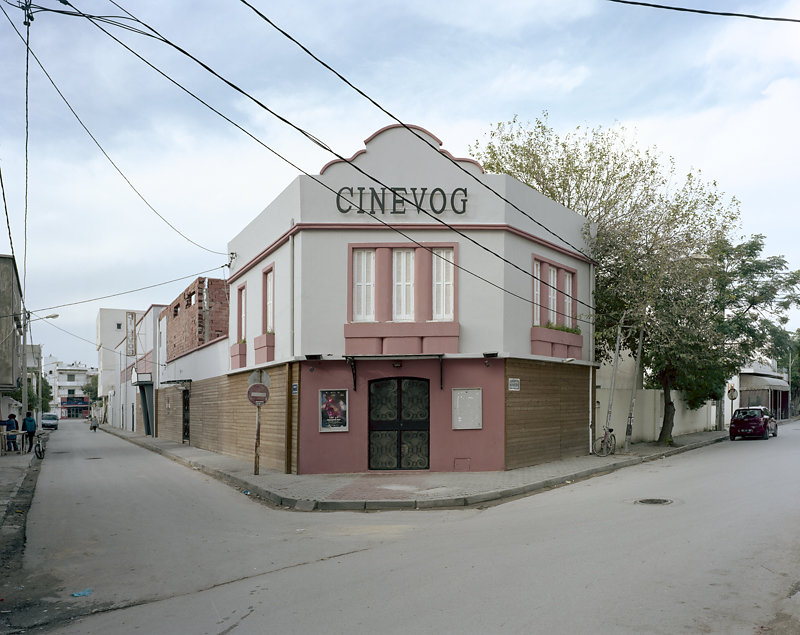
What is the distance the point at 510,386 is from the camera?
686 inches

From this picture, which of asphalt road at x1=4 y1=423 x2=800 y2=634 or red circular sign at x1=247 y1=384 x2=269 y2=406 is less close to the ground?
red circular sign at x1=247 y1=384 x2=269 y2=406

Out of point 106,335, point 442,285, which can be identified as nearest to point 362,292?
point 442,285

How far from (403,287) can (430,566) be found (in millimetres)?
10099

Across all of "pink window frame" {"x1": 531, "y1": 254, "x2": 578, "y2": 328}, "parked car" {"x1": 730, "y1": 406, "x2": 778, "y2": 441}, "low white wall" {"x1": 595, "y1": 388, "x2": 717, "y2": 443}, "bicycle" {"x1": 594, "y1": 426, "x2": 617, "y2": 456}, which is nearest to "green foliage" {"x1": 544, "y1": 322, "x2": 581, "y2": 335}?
"pink window frame" {"x1": 531, "y1": 254, "x2": 578, "y2": 328}

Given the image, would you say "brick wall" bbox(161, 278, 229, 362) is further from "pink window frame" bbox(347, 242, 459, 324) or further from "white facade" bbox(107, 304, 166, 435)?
"pink window frame" bbox(347, 242, 459, 324)

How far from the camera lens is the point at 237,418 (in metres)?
23.3

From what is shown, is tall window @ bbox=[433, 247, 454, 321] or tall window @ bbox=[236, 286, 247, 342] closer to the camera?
tall window @ bbox=[433, 247, 454, 321]

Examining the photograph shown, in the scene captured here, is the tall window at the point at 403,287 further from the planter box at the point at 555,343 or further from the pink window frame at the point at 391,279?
the planter box at the point at 555,343

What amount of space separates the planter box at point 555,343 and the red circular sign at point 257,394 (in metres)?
6.88

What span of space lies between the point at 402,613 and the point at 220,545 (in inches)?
171

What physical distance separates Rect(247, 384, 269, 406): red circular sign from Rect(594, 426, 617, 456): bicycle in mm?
10457

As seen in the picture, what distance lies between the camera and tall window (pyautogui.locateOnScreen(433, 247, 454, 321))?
1741cm

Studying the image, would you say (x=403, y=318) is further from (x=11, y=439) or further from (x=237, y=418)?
(x=11, y=439)

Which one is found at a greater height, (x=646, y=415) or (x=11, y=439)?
(x=646, y=415)
